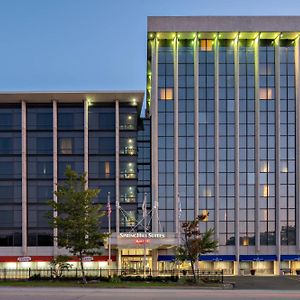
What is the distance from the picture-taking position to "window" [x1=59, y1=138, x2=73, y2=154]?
7150cm

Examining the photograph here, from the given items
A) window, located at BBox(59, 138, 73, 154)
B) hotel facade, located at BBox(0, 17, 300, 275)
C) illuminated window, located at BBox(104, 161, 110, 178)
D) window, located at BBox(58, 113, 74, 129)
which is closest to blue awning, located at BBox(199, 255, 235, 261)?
hotel facade, located at BBox(0, 17, 300, 275)

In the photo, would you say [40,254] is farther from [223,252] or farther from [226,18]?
[226,18]

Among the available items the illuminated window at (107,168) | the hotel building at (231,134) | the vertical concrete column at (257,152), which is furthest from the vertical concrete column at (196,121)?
the illuminated window at (107,168)

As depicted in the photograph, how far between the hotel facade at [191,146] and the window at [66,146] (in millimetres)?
157

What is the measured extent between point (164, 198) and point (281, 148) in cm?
2005

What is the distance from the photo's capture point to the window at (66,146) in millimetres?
71500

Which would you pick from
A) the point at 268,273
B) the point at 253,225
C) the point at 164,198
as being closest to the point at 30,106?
the point at 164,198

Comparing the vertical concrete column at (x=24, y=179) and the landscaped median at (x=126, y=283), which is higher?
the vertical concrete column at (x=24, y=179)

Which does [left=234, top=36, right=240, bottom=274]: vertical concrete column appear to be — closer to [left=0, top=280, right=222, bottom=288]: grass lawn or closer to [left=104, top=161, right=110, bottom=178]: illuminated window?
[left=104, top=161, right=110, bottom=178]: illuminated window

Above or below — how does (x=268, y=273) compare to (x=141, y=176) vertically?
below

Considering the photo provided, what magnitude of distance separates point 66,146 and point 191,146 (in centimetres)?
1966

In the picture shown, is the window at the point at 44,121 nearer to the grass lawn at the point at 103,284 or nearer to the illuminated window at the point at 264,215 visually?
the grass lawn at the point at 103,284

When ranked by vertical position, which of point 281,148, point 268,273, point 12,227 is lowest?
point 268,273

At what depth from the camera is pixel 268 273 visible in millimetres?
70812
